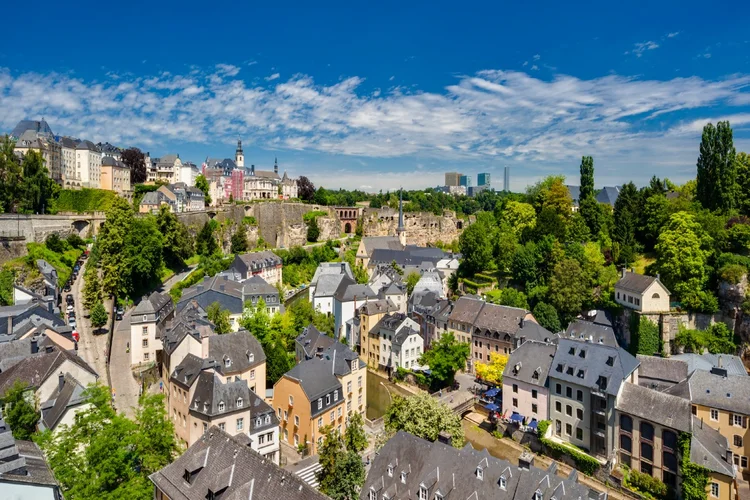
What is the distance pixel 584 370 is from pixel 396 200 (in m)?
73.6

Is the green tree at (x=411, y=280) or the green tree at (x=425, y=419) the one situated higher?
the green tree at (x=411, y=280)

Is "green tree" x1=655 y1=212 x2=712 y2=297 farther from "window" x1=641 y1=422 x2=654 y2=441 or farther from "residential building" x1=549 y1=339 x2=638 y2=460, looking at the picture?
"window" x1=641 y1=422 x2=654 y2=441

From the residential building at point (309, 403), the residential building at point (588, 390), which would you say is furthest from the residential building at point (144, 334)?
the residential building at point (588, 390)

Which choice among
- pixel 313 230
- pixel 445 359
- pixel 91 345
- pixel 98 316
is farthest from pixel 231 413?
pixel 313 230

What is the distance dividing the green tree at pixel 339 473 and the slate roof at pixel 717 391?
59.9 ft

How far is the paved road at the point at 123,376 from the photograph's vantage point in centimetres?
2641

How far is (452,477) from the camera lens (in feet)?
61.3

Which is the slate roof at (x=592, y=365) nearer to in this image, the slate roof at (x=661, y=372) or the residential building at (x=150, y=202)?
the slate roof at (x=661, y=372)

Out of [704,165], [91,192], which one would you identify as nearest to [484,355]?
[704,165]

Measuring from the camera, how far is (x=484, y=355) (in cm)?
4031

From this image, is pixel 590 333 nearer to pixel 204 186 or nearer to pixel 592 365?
pixel 592 365

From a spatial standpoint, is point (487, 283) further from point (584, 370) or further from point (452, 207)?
point (452, 207)

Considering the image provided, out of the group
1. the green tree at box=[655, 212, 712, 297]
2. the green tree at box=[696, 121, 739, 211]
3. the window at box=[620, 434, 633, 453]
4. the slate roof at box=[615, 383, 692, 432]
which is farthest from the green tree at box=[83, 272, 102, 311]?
the green tree at box=[696, 121, 739, 211]

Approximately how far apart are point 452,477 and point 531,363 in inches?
582
